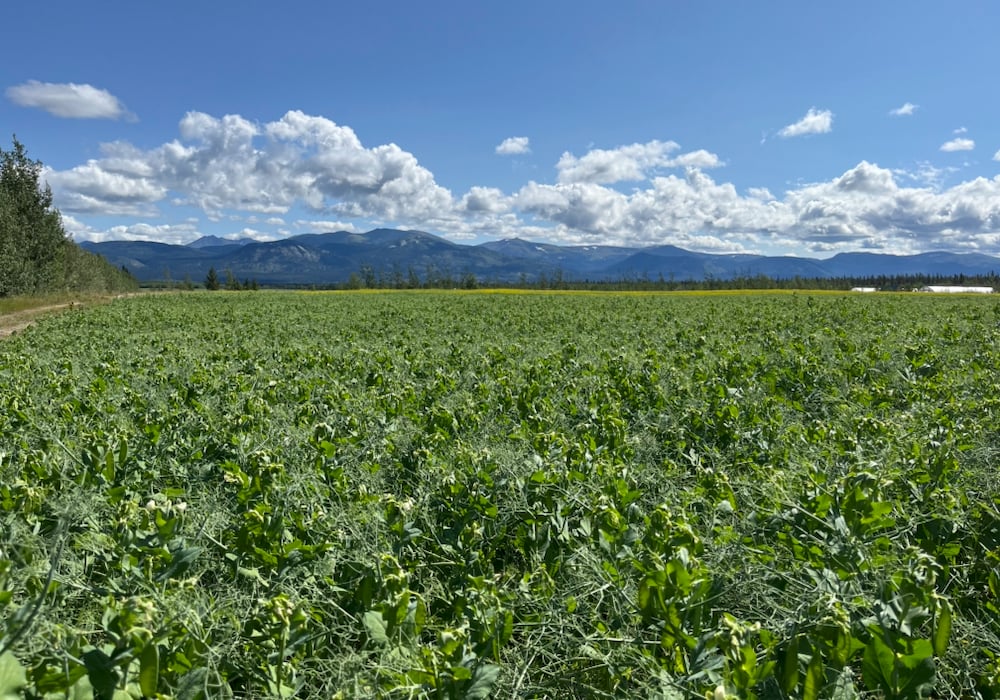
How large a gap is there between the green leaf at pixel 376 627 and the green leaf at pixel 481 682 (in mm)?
493

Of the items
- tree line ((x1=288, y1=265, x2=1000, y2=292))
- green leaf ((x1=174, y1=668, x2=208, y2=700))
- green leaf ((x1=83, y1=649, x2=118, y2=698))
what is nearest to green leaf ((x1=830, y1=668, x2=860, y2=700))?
Answer: green leaf ((x1=174, y1=668, x2=208, y2=700))

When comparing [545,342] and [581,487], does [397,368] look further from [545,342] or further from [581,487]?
[581,487]

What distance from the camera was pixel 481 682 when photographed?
2.16 m

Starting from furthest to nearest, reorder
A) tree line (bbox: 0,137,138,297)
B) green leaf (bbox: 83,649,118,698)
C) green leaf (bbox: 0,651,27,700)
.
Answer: tree line (bbox: 0,137,138,297), green leaf (bbox: 83,649,118,698), green leaf (bbox: 0,651,27,700)

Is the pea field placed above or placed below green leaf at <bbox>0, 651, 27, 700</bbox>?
below

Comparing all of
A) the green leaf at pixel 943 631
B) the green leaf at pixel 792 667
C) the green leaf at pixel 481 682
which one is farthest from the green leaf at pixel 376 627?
the green leaf at pixel 943 631

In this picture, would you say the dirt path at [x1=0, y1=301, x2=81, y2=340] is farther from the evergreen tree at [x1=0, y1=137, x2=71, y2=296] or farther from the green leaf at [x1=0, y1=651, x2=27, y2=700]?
the green leaf at [x1=0, y1=651, x2=27, y2=700]

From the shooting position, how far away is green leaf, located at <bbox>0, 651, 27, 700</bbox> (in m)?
1.74

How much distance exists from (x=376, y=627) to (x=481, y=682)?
1.98 ft

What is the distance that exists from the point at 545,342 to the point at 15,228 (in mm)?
59244

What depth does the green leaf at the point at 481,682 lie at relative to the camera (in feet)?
7.00

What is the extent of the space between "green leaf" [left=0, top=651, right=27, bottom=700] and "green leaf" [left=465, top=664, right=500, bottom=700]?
153 cm

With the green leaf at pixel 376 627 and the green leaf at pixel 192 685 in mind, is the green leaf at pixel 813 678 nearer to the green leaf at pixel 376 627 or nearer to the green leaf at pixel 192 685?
the green leaf at pixel 376 627

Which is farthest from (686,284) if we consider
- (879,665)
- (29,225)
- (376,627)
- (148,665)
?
(148,665)
